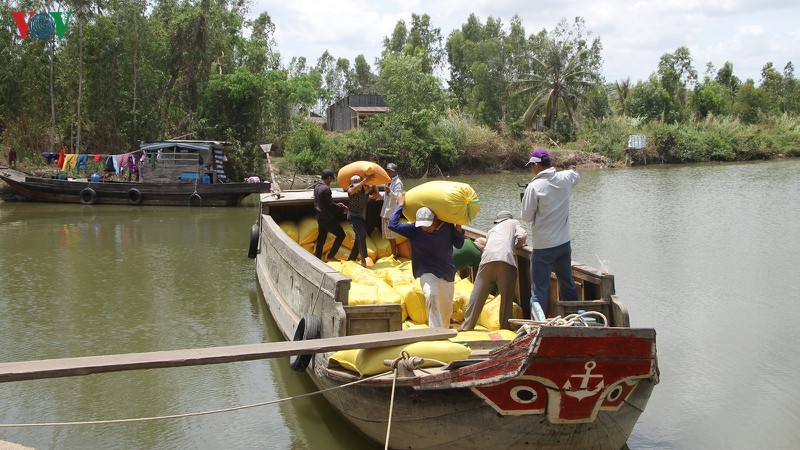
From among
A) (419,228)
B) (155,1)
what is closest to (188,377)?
(419,228)

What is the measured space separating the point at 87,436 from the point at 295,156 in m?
27.0

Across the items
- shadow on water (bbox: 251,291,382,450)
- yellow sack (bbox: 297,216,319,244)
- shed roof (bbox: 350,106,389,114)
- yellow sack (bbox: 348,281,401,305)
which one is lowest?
shadow on water (bbox: 251,291,382,450)

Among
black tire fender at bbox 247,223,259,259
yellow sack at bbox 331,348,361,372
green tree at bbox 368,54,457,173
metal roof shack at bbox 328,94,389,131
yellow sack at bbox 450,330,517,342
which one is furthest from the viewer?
metal roof shack at bbox 328,94,389,131

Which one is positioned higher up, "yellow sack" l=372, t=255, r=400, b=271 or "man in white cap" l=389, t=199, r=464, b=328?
"man in white cap" l=389, t=199, r=464, b=328

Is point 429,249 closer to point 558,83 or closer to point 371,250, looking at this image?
point 371,250

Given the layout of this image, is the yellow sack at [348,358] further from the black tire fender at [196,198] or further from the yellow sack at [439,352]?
the black tire fender at [196,198]

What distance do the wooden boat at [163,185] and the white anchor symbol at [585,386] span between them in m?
18.7

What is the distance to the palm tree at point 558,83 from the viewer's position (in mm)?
43062

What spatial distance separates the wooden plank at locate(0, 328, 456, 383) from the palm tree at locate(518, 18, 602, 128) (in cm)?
3849

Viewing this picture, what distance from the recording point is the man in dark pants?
8.70 metres

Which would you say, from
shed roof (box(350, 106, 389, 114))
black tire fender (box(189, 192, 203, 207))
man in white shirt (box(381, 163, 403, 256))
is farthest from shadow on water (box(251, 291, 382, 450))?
shed roof (box(350, 106, 389, 114))

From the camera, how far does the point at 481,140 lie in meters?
36.8

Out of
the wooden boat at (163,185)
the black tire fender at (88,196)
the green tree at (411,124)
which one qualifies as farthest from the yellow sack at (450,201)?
the green tree at (411,124)

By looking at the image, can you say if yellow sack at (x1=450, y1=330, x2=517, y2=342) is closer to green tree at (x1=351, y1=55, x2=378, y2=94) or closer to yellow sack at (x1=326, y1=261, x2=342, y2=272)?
yellow sack at (x1=326, y1=261, x2=342, y2=272)
